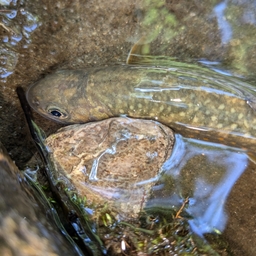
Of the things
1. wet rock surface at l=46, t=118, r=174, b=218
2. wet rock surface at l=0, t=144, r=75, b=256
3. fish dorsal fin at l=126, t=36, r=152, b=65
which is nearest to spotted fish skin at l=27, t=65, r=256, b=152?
fish dorsal fin at l=126, t=36, r=152, b=65

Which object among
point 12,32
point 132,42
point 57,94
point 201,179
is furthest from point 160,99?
point 12,32

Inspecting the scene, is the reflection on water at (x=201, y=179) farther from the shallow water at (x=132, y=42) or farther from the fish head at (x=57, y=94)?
the fish head at (x=57, y=94)

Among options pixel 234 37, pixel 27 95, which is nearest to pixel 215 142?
pixel 234 37

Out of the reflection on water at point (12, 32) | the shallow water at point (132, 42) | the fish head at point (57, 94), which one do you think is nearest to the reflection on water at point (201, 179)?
the shallow water at point (132, 42)

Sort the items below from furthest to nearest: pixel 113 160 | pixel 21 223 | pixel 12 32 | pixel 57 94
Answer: pixel 57 94 < pixel 12 32 < pixel 113 160 < pixel 21 223

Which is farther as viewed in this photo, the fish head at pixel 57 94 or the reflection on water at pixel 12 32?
the fish head at pixel 57 94

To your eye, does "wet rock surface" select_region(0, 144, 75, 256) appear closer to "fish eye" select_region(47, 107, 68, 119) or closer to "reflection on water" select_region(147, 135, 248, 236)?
"fish eye" select_region(47, 107, 68, 119)

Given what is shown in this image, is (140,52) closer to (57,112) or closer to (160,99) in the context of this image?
(160,99)
